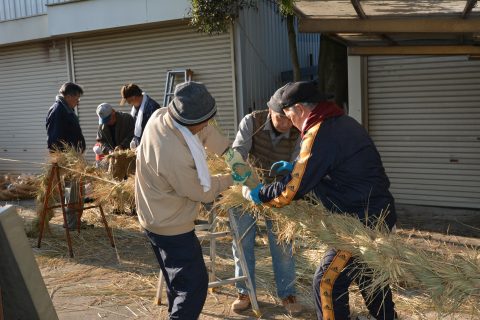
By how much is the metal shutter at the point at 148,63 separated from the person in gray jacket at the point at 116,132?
6.10 feet

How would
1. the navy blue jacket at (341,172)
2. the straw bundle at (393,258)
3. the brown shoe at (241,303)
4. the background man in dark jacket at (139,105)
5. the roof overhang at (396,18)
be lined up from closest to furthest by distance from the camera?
1. the straw bundle at (393,258)
2. the navy blue jacket at (341,172)
3. the roof overhang at (396,18)
4. the brown shoe at (241,303)
5. the background man in dark jacket at (139,105)

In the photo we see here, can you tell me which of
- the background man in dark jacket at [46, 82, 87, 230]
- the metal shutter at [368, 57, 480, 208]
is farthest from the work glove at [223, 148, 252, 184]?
the metal shutter at [368, 57, 480, 208]

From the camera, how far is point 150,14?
Result: 8.61 meters

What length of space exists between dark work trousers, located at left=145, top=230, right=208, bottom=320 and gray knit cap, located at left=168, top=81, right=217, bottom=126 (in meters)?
0.69

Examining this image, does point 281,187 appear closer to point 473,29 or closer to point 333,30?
point 333,30

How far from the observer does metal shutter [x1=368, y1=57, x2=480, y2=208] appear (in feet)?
21.9

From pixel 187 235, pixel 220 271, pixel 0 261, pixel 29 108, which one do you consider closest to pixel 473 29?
pixel 187 235

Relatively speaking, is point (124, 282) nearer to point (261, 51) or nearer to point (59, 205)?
point (59, 205)

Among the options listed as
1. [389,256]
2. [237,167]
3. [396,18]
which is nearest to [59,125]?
[237,167]

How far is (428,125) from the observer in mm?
6918

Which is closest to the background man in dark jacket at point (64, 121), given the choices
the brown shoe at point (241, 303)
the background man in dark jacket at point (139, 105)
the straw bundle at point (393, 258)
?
the background man in dark jacket at point (139, 105)

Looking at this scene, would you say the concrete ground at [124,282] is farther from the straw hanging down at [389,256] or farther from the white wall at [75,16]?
the white wall at [75,16]

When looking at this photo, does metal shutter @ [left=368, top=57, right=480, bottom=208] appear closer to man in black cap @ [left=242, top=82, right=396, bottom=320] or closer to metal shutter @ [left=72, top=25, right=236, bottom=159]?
metal shutter @ [left=72, top=25, right=236, bottom=159]

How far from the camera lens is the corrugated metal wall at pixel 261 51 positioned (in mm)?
8469
